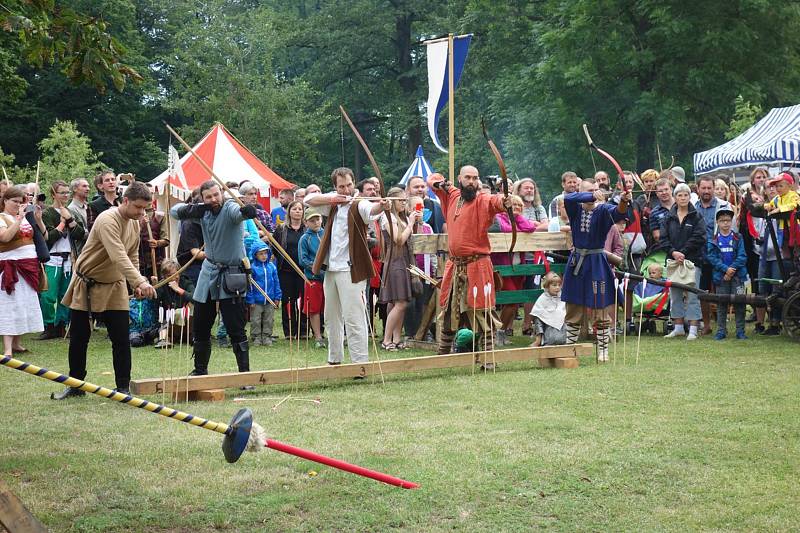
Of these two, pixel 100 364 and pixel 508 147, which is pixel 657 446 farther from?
pixel 508 147

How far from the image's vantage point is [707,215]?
37.9 feet

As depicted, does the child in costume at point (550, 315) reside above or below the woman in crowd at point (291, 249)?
below

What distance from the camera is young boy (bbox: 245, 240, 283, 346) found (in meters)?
11.1

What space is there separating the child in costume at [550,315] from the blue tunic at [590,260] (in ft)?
0.31

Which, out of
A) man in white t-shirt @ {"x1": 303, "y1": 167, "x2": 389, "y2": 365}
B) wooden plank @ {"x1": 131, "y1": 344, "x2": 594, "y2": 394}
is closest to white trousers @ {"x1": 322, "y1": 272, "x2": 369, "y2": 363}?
man in white t-shirt @ {"x1": 303, "y1": 167, "x2": 389, "y2": 365}

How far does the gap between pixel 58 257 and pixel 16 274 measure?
1529 mm

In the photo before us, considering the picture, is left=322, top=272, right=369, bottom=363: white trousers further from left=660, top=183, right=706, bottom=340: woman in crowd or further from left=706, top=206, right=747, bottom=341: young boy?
left=706, top=206, right=747, bottom=341: young boy

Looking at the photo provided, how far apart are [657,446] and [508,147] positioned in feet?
80.3

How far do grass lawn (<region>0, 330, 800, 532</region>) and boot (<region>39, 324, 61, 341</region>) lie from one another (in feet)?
11.3

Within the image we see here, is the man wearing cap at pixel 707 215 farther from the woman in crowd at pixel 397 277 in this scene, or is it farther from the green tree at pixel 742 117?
the green tree at pixel 742 117

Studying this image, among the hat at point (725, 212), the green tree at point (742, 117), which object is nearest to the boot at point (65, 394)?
the hat at point (725, 212)

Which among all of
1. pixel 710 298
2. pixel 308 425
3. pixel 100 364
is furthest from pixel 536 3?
pixel 308 425

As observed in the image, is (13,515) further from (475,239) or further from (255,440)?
(475,239)

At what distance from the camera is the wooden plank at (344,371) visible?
7379 mm
